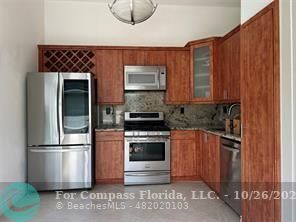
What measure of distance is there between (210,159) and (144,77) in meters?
1.71

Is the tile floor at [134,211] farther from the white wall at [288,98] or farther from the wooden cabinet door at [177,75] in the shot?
the wooden cabinet door at [177,75]

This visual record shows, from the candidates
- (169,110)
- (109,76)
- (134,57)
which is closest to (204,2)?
(134,57)

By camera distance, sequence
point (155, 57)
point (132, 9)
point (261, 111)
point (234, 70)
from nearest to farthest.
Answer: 1. point (261, 111)
2. point (132, 9)
3. point (234, 70)
4. point (155, 57)

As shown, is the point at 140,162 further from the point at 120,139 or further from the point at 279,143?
the point at 279,143

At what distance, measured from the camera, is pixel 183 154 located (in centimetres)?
416

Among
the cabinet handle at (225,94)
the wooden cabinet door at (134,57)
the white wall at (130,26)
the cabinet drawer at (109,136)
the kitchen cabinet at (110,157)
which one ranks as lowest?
the kitchen cabinet at (110,157)

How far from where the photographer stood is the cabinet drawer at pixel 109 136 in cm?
404

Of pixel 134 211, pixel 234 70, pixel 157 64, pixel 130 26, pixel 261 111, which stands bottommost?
pixel 134 211

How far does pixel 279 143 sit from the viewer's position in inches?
73.9

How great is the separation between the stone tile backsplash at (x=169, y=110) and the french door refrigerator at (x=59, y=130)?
0.96m

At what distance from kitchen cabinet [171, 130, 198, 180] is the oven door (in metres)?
0.14

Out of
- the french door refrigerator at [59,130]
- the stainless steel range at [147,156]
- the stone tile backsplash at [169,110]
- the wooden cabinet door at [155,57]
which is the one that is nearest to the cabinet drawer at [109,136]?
the stainless steel range at [147,156]

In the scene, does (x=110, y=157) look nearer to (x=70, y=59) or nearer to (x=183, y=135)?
(x=183, y=135)

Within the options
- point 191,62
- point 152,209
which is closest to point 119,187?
point 152,209
